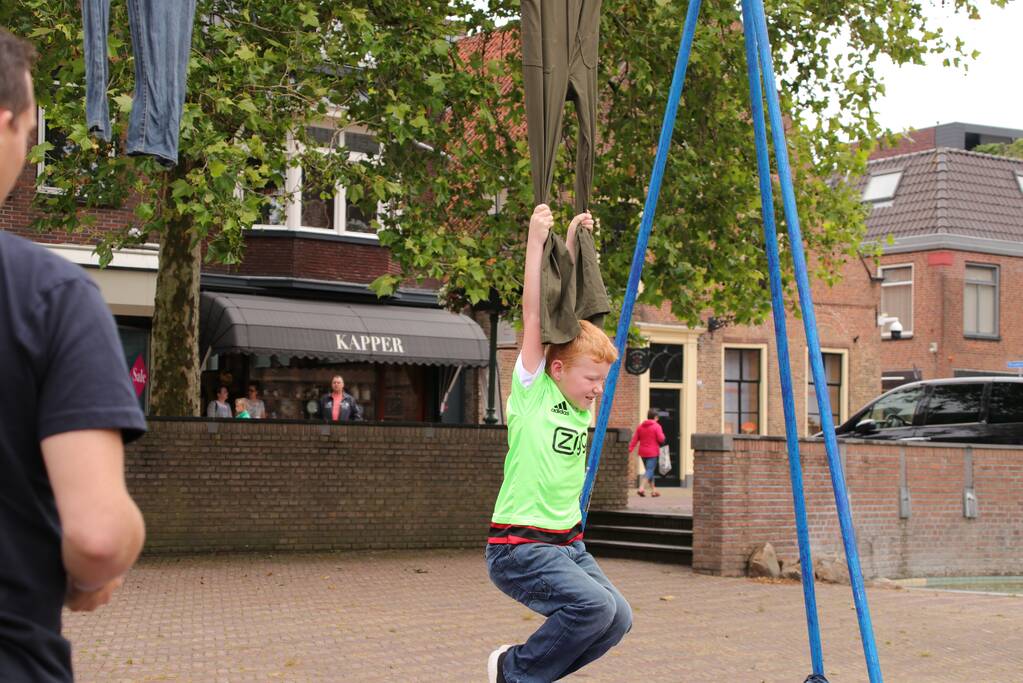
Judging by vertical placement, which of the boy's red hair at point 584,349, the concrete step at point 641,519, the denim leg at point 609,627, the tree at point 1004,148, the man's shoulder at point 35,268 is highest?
the tree at point 1004,148

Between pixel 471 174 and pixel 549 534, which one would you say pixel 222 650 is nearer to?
pixel 549 534

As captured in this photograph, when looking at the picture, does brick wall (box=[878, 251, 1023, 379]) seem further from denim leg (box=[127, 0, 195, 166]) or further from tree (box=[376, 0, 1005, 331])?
denim leg (box=[127, 0, 195, 166])

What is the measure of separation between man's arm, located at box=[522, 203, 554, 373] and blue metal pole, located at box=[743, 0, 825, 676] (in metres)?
1.47

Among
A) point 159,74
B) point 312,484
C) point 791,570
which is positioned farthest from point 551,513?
point 312,484

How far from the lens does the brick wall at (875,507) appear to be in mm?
14047

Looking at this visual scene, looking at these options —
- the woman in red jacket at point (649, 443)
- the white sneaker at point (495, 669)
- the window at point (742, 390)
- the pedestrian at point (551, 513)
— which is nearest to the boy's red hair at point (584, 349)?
the pedestrian at point (551, 513)

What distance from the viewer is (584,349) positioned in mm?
5164

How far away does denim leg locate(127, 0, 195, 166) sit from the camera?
256 inches

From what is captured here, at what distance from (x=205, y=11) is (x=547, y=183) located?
8.81 m

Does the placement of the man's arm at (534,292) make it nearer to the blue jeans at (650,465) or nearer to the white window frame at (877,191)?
the blue jeans at (650,465)

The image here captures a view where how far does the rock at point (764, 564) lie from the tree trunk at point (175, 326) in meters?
7.17

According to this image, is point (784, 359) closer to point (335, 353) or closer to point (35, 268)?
point (35, 268)

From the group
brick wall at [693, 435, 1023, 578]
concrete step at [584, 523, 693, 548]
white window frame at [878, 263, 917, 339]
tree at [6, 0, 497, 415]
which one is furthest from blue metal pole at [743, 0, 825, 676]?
white window frame at [878, 263, 917, 339]

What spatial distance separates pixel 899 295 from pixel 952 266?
6.02ft
